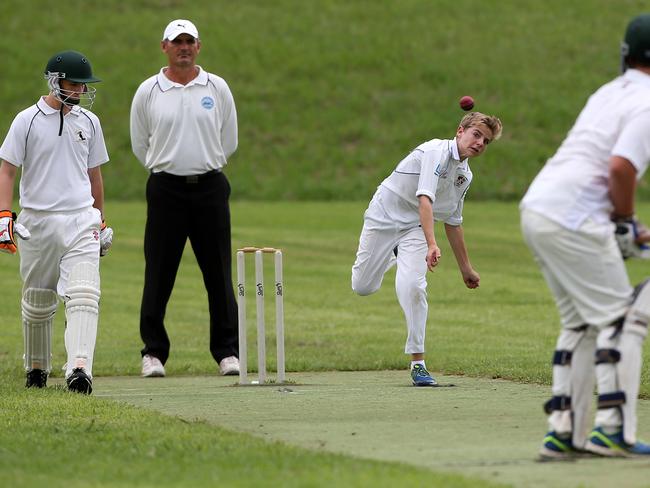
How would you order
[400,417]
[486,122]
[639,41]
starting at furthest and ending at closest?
[486,122] → [400,417] → [639,41]

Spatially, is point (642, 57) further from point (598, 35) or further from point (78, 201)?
point (598, 35)

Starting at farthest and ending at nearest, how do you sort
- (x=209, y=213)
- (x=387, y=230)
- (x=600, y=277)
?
(x=209, y=213) → (x=387, y=230) → (x=600, y=277)

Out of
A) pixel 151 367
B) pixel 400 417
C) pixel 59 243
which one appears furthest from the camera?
pixel 151 367

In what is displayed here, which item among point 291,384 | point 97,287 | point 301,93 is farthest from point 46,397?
point 301,93

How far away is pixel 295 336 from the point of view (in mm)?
15273

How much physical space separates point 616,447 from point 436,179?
13.0ft

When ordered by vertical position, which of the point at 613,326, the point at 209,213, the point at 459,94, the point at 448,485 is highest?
the point at 459,94

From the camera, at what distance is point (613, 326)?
6.41m

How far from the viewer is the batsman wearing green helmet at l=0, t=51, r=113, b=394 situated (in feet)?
31.9

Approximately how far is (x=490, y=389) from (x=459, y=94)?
3278cm

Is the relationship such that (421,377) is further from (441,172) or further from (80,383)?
(80,383)

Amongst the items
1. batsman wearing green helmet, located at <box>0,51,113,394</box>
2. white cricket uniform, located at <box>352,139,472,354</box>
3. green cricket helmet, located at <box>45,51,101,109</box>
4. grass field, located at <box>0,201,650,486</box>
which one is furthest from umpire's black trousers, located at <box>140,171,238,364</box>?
green cricket helmet, located at <box>45,51,101,109</box>

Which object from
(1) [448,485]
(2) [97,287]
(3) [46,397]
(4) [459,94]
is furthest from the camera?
(4) [459,94]

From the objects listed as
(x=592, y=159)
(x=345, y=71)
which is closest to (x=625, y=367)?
(x=592, y=159)
